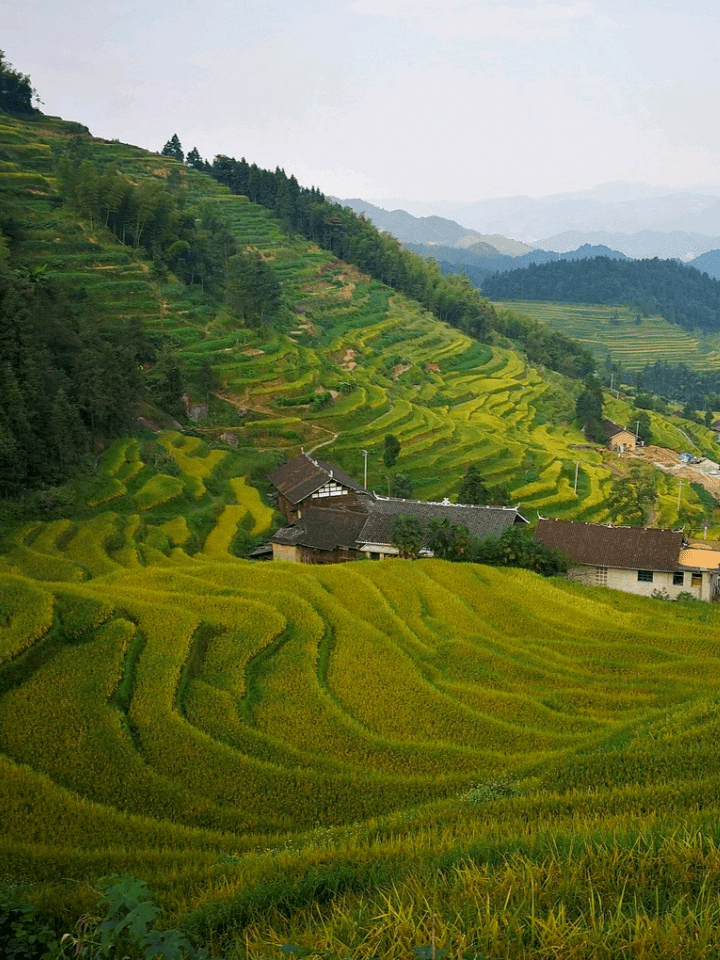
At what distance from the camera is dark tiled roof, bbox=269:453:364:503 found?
1137 inches

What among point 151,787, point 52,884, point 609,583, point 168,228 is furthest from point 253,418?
point 52,884

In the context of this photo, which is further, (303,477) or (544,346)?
(544,346)

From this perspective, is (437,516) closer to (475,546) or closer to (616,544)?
(475,546)

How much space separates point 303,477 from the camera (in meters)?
29.9

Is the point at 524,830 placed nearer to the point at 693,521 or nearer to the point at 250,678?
the point at 250,678

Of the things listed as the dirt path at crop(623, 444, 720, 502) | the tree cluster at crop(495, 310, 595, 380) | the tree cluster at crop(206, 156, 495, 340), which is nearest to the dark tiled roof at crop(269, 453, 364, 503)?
the dirt path at crop(623, 444, 720, 502)

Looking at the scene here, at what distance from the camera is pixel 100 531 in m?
20.8

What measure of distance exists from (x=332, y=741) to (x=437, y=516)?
15.7 metres

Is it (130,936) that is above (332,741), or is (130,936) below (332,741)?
above

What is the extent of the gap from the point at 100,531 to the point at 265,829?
14.4 m

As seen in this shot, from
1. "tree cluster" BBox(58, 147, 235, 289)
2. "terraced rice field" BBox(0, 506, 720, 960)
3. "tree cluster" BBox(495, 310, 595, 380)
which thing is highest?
"tree cluster" BBox(58, 147, 235, 289)

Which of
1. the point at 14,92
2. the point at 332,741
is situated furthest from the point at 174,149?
the point at 332,741

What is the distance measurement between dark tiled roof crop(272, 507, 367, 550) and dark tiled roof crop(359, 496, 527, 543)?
62 cm

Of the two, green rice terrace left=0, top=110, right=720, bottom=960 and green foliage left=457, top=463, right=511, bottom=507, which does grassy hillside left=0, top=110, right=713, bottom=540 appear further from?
green rice terrace left=0, top=110, right=720, bottom=960
